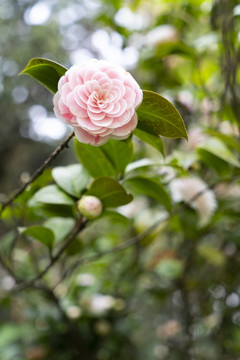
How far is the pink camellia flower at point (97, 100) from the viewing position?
44cm

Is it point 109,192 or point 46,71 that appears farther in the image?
point 109,192

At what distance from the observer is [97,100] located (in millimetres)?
451

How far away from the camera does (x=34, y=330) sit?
45.8 inches

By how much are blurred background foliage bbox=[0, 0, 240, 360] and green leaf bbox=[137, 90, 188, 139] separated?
10.4 inches

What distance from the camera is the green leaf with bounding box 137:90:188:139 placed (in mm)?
469

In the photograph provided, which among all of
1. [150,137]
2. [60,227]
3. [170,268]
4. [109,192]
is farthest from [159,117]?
[170,268]

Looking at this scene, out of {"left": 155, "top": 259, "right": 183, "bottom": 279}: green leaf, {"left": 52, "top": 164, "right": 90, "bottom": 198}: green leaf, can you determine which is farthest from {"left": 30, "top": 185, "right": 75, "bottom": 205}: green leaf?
{"left": 155, "top": 259, "right": 183, "bottom": 279}: green leaf

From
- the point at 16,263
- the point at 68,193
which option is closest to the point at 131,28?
the point at 68,193

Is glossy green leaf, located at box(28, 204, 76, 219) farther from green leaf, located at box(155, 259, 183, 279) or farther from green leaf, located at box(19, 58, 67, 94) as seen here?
green leaf, located at box(155, 259, 183, 279)

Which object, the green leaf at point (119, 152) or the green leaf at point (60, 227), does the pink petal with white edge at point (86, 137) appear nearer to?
the green leaf at point (119, 152)

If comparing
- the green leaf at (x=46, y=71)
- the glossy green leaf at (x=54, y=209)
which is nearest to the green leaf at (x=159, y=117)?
the green leaf at (x=46, y=71)

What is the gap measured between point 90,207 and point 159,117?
199 millimetres

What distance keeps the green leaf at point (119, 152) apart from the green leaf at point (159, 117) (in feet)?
0.32

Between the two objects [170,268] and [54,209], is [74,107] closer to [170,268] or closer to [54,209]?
[54,209]
